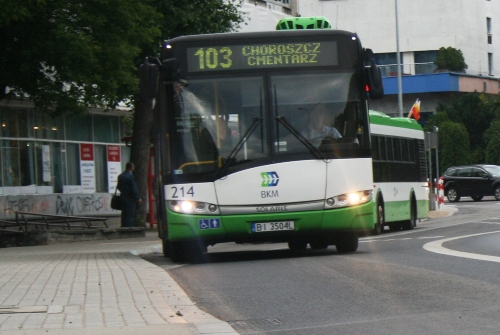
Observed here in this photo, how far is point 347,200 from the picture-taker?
15.9 m

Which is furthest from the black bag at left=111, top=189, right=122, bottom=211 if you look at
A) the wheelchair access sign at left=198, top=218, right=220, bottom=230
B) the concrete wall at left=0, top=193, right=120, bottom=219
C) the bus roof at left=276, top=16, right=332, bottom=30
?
the wheelchair access sign at left=198, top=218, right=220, bottom=230

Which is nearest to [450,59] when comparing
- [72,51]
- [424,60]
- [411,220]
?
[424,60]

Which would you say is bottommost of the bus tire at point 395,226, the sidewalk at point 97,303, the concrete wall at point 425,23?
the bus tire at point 395,226

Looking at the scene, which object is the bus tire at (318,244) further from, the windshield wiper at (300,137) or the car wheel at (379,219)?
the car wheel at (379,219)

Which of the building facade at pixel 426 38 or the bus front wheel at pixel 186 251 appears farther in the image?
the building facade at pixel 426 38

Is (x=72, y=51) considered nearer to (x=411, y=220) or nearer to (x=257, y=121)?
(x=411, y=220)

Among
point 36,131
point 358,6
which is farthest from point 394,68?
point 36,131

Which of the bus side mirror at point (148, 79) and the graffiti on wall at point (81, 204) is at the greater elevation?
the bus side mirror at point (148, 79)

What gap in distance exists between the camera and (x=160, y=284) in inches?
472

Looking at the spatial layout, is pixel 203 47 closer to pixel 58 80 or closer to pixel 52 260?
pixel 52 260

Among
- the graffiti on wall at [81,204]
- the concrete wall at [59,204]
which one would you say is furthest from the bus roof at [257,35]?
the graffiti on wall at [81,204]

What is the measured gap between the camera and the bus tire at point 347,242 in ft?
54.9

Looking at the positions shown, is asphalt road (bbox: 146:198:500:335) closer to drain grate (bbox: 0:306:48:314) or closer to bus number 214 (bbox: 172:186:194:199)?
bus number 214 (bbox: 172:186:194:199)

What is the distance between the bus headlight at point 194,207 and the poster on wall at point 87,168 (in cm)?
2348
